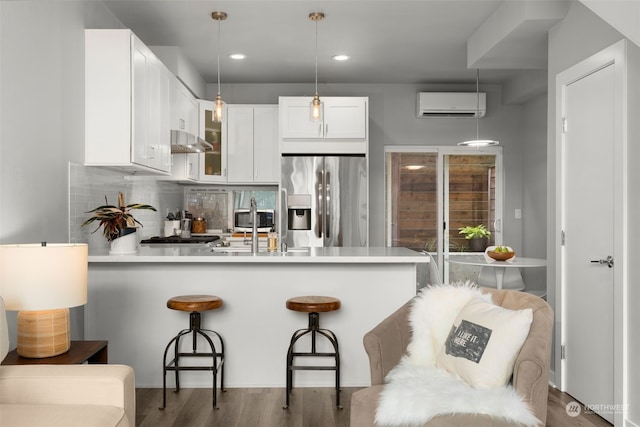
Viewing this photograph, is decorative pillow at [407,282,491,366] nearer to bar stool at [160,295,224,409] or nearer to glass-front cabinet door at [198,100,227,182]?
bar stool at [160,295,224,409]

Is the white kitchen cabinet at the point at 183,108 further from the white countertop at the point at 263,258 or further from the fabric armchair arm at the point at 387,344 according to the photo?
→ the fabric armchair arm at the point at 387,344

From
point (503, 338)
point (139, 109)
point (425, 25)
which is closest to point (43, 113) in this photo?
point (139, 109)

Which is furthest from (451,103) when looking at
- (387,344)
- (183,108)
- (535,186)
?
(387,344)

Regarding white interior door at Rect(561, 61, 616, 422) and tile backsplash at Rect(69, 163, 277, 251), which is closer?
white interior door at Rect(561, 61, 616, 422)

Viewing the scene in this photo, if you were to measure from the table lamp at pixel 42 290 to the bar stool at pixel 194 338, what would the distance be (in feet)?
2.49

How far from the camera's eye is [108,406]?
2.05m

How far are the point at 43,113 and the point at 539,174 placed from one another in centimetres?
523

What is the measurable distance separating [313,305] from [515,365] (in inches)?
54.6

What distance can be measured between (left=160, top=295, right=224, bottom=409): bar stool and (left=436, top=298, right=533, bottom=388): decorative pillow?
1.50 meters

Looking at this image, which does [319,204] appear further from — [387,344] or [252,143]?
[387,344]

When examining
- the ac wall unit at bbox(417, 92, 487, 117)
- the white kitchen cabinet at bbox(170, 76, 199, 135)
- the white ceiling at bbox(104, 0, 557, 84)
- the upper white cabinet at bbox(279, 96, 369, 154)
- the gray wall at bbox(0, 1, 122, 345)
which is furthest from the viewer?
the ac wall unit at bbox(417, 92, 487, 117)

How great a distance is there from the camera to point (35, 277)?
2.42 metres

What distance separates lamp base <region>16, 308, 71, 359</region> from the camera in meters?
2.52

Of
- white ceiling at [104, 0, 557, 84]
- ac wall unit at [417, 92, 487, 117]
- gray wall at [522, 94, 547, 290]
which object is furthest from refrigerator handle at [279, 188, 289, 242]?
gray wall at [522, 94, 547, 290]
